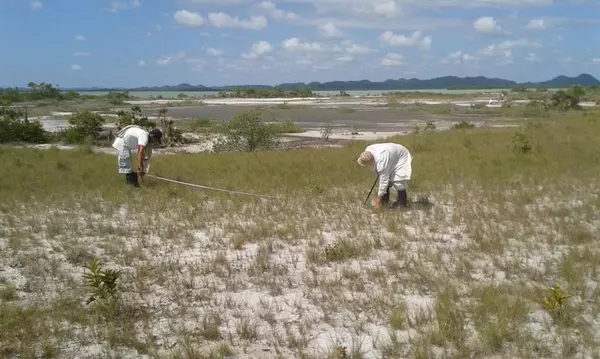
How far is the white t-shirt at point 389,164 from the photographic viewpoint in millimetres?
8502

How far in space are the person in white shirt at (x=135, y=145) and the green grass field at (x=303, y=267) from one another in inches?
20.7

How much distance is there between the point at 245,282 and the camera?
19.4 ft

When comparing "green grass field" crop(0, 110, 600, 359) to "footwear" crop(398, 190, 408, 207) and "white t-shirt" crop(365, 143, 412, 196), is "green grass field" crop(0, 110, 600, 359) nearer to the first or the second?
"footwear" crop(398, 190, 408, 207)

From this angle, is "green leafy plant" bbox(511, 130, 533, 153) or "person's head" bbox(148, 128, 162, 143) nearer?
"person's head" bbox(148, 128, 162, 143)

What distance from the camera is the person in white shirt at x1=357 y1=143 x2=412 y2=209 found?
8.52 m

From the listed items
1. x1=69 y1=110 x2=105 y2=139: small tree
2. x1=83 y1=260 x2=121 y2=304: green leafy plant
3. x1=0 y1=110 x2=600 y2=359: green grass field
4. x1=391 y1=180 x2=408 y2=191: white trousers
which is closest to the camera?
x1=0 y1=110 x2=600 y2=359: green grass field

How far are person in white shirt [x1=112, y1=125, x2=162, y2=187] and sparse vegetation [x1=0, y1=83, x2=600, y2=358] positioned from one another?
507mm

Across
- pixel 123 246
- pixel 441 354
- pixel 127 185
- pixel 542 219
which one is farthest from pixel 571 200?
pixel 127 185

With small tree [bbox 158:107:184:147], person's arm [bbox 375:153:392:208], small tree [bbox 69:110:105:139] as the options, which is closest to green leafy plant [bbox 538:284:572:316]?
person's arm [bbox 375:153:392:208]

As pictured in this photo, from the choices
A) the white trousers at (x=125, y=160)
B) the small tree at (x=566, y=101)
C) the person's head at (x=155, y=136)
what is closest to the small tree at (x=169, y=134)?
the white trousers at (x=125, y=160)

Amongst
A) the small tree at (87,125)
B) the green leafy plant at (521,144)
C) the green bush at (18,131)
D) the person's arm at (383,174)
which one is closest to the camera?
the person's arm at (383,174)

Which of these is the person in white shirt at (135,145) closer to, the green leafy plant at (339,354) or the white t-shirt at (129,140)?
the white t-shirt at (129,140)

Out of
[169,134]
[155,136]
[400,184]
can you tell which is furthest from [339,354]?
[169,134]

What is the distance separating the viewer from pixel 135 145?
1053 cm
